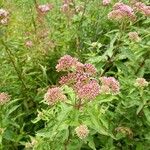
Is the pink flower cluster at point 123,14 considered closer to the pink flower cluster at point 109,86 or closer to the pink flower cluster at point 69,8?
the pink flower cluster at point 109,86

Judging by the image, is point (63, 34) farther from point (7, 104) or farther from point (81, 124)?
point (81, 124)

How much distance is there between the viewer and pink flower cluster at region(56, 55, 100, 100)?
83.3 inches

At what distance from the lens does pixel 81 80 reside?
88.4 inches

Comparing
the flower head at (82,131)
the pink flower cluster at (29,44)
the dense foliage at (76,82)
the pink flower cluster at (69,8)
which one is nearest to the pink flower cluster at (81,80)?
the dense foliage at (76,82)

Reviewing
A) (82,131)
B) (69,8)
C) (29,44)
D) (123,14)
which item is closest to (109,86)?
(82,131)

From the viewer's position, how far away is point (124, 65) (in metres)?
3.01

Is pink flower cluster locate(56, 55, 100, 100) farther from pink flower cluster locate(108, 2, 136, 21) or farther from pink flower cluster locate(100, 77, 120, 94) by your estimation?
pink flower cluster locate(108, 2, 136, 21)

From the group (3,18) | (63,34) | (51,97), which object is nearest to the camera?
(51,97)

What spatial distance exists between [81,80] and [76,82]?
74 millimetres

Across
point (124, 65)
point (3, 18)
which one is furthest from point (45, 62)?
point (124, 65)

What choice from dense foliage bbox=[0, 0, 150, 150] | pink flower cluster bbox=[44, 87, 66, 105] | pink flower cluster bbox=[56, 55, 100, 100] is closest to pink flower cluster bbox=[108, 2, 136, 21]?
dense foliage bbox=[0, 0, 150, 150]

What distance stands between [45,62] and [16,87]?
40cm

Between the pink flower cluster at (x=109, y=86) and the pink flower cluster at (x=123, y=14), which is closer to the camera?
the pink flower cluster at (x=109, y=86)

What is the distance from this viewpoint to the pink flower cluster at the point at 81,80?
6.94 feet
